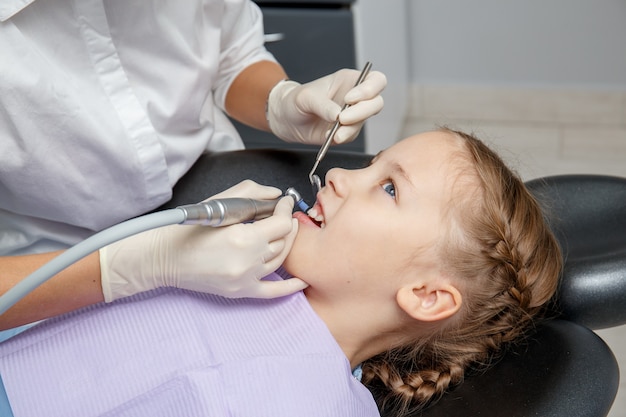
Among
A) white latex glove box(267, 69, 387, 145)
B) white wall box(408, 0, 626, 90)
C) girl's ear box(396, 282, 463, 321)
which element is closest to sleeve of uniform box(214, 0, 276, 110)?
white latex glove box(267, 69, 387, 145)

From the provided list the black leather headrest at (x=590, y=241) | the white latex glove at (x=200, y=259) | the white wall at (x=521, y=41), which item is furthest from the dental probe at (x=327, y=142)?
the white wall at (x=521, y=41)

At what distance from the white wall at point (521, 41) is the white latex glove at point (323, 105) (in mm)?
1683

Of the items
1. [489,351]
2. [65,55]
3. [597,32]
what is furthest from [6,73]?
[597,32]

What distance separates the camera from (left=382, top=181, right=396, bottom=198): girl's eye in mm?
1187

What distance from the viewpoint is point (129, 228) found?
83 cm

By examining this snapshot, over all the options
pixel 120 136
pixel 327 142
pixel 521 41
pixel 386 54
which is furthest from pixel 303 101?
pixel 521 41

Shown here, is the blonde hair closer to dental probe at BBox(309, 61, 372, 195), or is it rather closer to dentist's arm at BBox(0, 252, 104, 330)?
dental probe at BBox(309, 61, 372, 195)

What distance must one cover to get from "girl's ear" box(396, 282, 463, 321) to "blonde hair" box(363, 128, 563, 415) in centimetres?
2

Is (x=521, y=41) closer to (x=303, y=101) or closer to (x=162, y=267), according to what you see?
(x=303, y=101)

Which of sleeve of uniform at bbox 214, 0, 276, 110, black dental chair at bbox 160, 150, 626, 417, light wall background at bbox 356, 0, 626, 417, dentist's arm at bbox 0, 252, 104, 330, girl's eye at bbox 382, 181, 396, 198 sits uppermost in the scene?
sleeve of uniform at bbox 214, 0, 276, 110

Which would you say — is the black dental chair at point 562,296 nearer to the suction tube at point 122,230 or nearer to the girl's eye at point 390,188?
the girl's eye at point 390,188

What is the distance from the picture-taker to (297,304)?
119 centimetres

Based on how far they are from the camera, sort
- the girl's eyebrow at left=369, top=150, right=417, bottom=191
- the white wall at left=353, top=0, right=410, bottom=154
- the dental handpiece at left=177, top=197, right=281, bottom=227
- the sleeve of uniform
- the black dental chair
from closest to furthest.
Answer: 1. the dental handpiece at left=177, top=197, right=281, bottom=227
2. the black dental chair
3. the girl's eyebrow at left=369, top=150, right=417, bottom=191
4. the sleeve of uniform
5. the white wall at left=353, top=0, right=410, bottom=154

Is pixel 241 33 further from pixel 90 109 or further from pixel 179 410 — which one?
pixel 179 410
